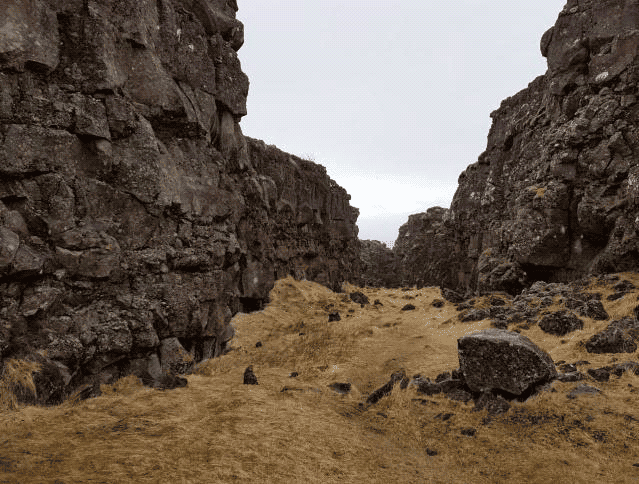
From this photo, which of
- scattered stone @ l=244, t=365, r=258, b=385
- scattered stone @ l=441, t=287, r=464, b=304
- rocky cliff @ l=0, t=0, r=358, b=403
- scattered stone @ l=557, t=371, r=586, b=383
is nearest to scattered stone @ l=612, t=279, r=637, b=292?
scattered stone @ l=557, t=371, r=586, b=383

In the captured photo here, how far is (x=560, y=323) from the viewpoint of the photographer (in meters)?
20.8

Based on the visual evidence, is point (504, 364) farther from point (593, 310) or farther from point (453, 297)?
point (453, 297)

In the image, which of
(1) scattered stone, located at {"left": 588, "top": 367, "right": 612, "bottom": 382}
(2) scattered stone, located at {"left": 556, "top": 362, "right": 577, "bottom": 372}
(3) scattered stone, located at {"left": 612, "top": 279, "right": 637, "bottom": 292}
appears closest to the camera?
(1) scattered stone, located at {"left": 588, "top": 367, "right": 612, "bottom": 382}

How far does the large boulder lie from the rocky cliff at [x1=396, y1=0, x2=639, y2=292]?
17.0 metres

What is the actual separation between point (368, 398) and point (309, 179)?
39882mm

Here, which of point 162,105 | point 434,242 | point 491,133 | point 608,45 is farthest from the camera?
point 434,242

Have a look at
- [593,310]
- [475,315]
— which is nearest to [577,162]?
[593,310]

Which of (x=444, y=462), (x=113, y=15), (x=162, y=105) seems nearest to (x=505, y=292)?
(x=444, y=462)

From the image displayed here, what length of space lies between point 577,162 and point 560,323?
16.2m

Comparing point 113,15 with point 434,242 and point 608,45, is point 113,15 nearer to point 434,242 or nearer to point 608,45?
point 608,45

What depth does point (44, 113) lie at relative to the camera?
15391 mm

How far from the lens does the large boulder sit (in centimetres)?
1362

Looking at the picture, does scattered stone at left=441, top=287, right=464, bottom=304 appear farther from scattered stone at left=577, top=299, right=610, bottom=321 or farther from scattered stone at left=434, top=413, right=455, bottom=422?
scattered stone at left=434, top=413, right=455, bottom=422

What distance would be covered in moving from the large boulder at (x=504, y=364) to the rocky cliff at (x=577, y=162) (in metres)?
17.0
